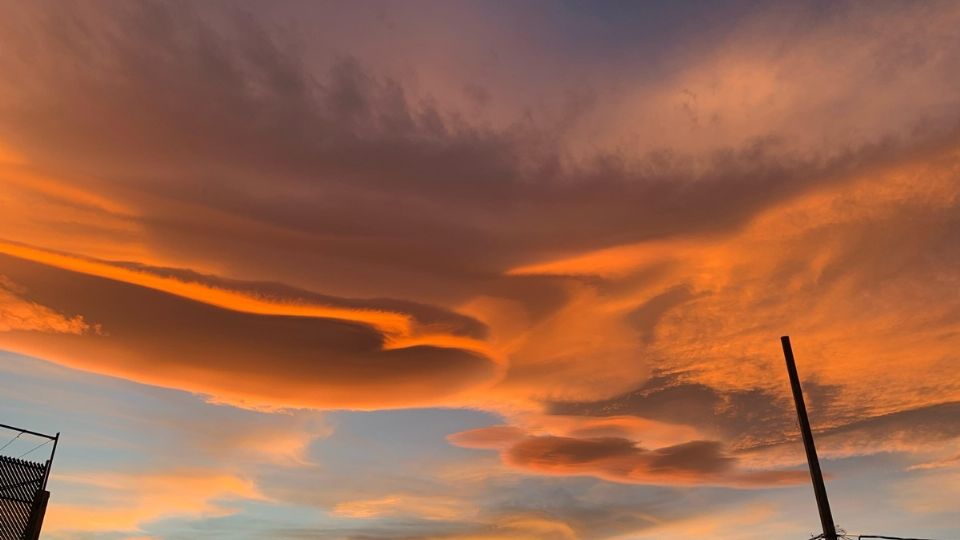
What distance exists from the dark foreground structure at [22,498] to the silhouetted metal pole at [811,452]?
2248 centimetres

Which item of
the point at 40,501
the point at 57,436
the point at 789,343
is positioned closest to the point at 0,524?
the point at 40,501

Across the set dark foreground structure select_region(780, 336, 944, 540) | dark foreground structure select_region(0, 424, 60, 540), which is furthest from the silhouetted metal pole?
dark foreground structure select_region(0, 424, 60, 540)

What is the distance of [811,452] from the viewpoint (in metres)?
19.9

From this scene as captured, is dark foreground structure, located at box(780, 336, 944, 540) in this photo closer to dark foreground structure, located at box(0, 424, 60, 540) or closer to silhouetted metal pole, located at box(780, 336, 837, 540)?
silhouetted metal pole, located at box(780, 336, 837, 540)

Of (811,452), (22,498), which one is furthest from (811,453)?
(22,498)

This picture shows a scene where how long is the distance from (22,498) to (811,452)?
2351 cm

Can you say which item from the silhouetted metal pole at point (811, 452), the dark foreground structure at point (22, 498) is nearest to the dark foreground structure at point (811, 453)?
the silhouetted metal pole at point (811, 452)

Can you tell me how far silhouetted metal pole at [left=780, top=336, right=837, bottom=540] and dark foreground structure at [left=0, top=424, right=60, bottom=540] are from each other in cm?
2248

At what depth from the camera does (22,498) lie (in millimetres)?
17031

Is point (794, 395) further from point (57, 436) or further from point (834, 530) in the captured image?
point (57, 436)

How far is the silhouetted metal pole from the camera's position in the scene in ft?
59.8

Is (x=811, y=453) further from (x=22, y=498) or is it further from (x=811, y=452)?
(x=22, y=498)

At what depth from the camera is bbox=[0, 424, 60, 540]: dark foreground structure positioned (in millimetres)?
16656

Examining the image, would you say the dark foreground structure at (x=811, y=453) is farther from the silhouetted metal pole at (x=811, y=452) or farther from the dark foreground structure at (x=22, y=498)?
the dark foreground structure at (x=22, y=498)
